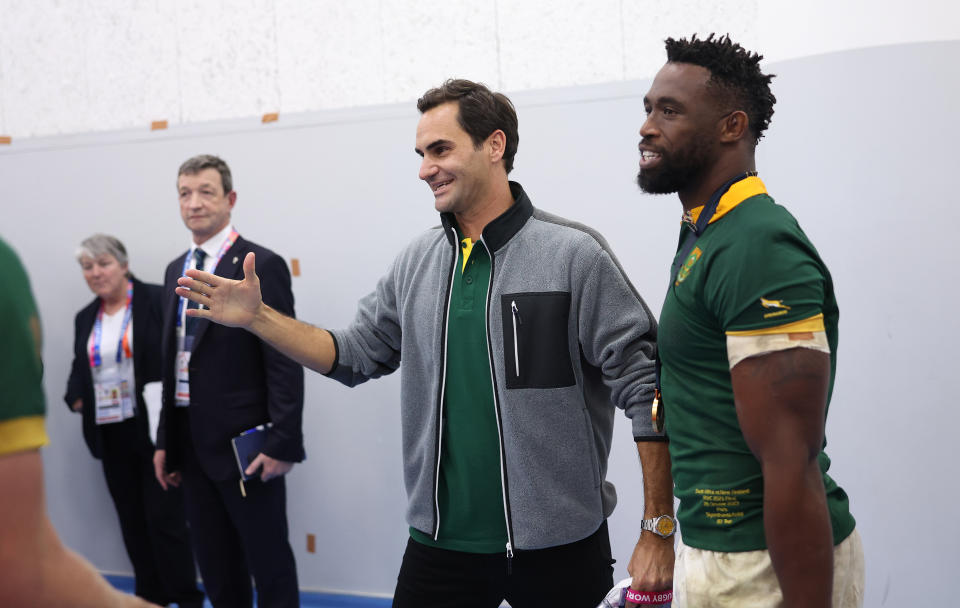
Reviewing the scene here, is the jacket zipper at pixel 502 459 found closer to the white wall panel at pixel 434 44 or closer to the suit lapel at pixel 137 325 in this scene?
the white wall panel at pixel 434 44

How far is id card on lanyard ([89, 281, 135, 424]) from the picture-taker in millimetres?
3621

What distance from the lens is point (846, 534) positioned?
134cm

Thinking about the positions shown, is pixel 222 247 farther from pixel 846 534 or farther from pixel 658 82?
pixel 846 534

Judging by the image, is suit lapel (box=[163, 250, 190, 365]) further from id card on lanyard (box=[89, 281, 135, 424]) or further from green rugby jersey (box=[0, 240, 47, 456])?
green rugby jersey (box=[0, 240, 47, 456])

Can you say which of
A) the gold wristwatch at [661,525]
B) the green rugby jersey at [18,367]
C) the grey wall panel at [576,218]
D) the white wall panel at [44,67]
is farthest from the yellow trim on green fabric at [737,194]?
the white wall panel at [44,67]

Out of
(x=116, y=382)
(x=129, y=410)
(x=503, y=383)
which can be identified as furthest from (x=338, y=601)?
(x=503, y=383)

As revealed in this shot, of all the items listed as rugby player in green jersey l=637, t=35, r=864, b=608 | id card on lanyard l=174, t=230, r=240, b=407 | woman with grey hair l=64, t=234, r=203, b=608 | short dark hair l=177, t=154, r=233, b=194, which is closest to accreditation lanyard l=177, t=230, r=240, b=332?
id card on lanyard l=174, t=230, r=240, b=407

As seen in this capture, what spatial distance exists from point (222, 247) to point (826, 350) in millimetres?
2309

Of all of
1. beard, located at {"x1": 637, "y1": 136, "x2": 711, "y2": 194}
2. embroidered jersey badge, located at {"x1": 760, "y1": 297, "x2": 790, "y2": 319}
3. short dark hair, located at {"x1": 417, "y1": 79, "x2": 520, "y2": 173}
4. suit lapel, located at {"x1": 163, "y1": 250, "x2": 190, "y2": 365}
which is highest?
short dark hair, located at {"x1": 417, "y1": 79, "x2": 520, "y2": 173}

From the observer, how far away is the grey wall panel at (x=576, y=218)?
2.92m

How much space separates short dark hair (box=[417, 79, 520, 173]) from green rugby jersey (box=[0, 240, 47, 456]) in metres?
1.35

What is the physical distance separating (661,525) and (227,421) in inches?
66.1

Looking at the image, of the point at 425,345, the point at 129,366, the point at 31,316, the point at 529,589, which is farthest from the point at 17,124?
the point at 31,316

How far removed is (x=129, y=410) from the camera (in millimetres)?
3617
